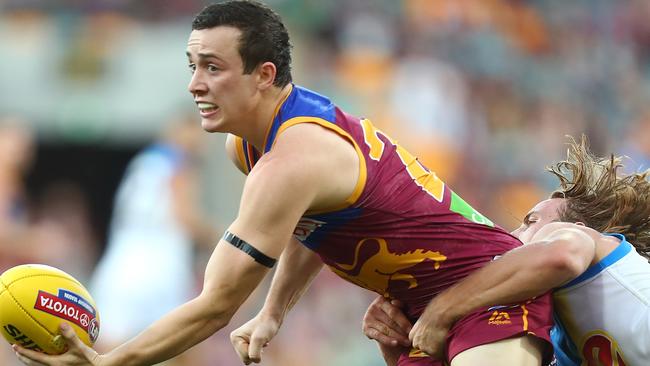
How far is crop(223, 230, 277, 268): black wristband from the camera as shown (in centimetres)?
500

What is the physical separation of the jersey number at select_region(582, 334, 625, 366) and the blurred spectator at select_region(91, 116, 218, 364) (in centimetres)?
650

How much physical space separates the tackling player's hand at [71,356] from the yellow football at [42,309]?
0.11ft

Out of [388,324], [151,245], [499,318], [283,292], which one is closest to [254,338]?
[283,292]

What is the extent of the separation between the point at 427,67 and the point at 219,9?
32.5ft

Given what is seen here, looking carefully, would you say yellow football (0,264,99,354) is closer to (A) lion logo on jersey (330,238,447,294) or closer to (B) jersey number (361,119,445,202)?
(A) lion logo on jersey (330,238,447,294)

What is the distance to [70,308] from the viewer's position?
526cm

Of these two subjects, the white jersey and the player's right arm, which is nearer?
the white jersey

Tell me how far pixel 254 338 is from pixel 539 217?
1.47m

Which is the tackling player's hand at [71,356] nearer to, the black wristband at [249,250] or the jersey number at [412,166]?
the black wristband at [249,250]

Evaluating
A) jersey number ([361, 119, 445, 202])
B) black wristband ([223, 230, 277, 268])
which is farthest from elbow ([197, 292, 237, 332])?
jersey number ([361, 119, 445, 202])

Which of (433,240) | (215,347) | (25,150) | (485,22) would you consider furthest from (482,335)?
(485,22)

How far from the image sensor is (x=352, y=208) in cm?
526

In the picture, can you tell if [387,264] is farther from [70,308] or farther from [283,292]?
[70,308]

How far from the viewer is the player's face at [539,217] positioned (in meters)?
5.85
